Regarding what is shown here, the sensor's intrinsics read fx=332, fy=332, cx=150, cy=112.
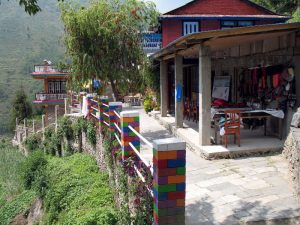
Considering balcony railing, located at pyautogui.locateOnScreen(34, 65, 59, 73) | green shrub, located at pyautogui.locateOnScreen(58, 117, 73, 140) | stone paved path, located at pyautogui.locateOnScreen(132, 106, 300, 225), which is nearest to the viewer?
stone paved path, located at pyautogui.locateOnScreen(132, 106, 300, 225)

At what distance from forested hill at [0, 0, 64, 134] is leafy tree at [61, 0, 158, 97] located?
187ft

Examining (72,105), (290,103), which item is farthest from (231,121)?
(72,105)

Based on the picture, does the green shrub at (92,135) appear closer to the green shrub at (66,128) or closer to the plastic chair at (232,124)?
the green shrub at (66,128)

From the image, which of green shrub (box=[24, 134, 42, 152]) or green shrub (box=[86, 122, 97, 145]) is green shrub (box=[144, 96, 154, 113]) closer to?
green shrub (box=[86, 122, 97, 145])

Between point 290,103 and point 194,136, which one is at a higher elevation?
point 290,103

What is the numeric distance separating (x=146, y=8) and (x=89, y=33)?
10.0 ft

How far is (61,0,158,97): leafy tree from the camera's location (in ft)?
36.0

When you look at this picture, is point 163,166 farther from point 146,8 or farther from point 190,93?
point 190,93

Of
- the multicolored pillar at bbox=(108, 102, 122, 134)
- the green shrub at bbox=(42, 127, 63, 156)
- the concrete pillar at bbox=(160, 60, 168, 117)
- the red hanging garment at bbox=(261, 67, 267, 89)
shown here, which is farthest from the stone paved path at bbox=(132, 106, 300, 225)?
the green shrub at bbox=(42, 127, 63, 156)

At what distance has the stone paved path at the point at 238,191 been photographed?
15.4 feet

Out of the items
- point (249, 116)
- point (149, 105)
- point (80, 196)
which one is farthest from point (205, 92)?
point (149, 105)

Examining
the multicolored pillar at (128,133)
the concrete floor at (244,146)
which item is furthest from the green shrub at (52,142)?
the multicolored pillar at (128,133)

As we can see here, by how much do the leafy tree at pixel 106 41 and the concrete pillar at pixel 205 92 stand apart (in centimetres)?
413

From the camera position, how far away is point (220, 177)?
6.45 metres
